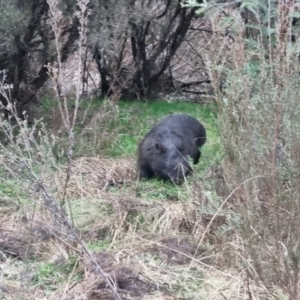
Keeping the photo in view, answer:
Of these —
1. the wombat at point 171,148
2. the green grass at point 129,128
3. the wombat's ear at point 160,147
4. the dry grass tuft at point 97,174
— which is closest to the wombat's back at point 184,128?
the wombat at point 171,148

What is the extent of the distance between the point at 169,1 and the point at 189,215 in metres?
6.24

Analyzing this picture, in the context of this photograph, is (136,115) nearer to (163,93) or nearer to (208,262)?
(163,93)

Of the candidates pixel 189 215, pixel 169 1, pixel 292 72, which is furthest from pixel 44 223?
pixel 169 1

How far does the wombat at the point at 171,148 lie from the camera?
8.90 meters

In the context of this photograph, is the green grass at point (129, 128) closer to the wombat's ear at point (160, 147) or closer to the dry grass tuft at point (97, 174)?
the dry grass tuft at point (97, 174)

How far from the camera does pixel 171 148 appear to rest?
917 cm

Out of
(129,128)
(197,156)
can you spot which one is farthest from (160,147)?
(129,128)

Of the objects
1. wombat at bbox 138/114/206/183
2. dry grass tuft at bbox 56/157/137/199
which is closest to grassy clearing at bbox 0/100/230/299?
dry grass tuft at bbox 56/157/137/199

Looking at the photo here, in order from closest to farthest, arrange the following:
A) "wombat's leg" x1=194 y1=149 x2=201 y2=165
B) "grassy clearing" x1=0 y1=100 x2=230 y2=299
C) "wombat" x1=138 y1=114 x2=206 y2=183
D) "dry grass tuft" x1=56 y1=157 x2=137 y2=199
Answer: "grassy clearing" x1=0 y1=100 x2=230 y2=299 < "dry grass tuft" x1=56 y1=157 x2=137 y2=199 < "wombat" x1=138 y1=114 x2=206 y2=183 < "wombat's leg" x1=194 y1=149 x2=201 y2=165

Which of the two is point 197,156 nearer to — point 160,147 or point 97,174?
point 160,147

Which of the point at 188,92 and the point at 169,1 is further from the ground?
the point at 169,1

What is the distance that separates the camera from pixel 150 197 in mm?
7961

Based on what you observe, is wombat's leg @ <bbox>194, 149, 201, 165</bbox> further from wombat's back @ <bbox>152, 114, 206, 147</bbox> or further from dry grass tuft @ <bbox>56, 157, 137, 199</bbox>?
dry grass tuft @ <bbox>56, 157, 137, 199</bbox>

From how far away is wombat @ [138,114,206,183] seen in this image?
8898mm
